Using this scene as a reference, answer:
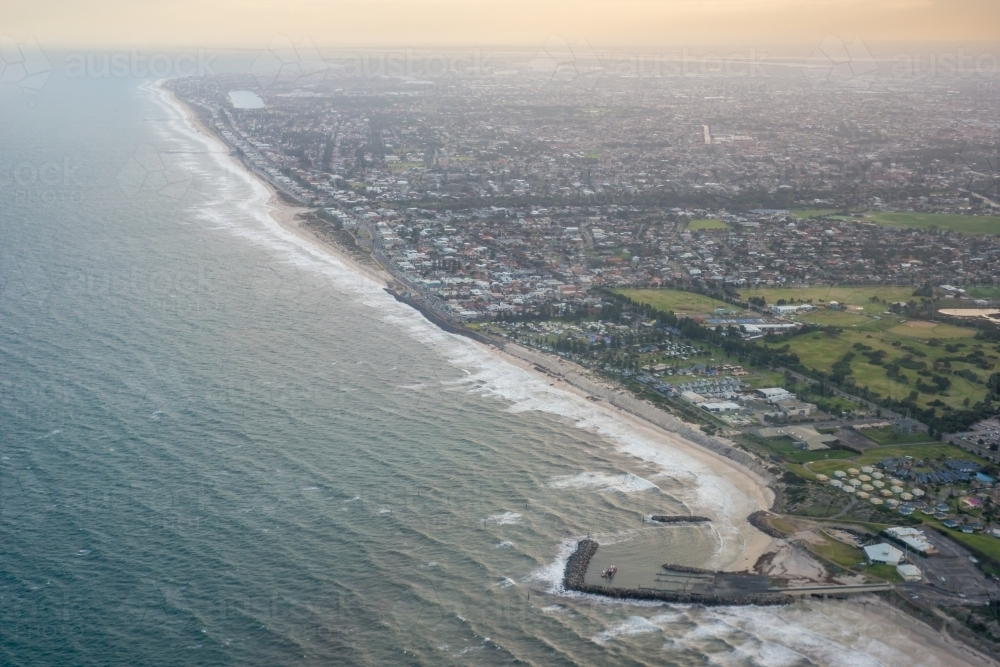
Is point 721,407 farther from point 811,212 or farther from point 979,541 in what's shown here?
point 811,212

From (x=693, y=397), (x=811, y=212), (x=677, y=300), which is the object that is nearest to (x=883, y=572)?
(x=693, y=397)

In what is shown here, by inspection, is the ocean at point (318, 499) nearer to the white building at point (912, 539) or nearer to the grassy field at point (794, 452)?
the grassy field at point (794, 452)

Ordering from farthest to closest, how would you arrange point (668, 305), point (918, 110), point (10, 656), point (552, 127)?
point (918, 110)
point (552, 127)
point (668, 305)
point (10, 656)

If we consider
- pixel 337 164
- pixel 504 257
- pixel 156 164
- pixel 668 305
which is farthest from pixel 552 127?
pixel 668 305

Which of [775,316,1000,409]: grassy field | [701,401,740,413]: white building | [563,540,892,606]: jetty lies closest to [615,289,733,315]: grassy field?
[775,316,1000,409]: grassy field

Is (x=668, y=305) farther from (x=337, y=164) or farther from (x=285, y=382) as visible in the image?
(x=337, y=164)

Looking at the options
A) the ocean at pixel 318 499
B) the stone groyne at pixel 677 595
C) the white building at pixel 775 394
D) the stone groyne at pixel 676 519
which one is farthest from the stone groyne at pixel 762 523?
the white building at pixel 775 394

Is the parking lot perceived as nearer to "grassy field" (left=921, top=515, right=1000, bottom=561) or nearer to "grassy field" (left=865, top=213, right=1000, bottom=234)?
"grassy field" (left=921, top=515, right=1000, bottom=561)
